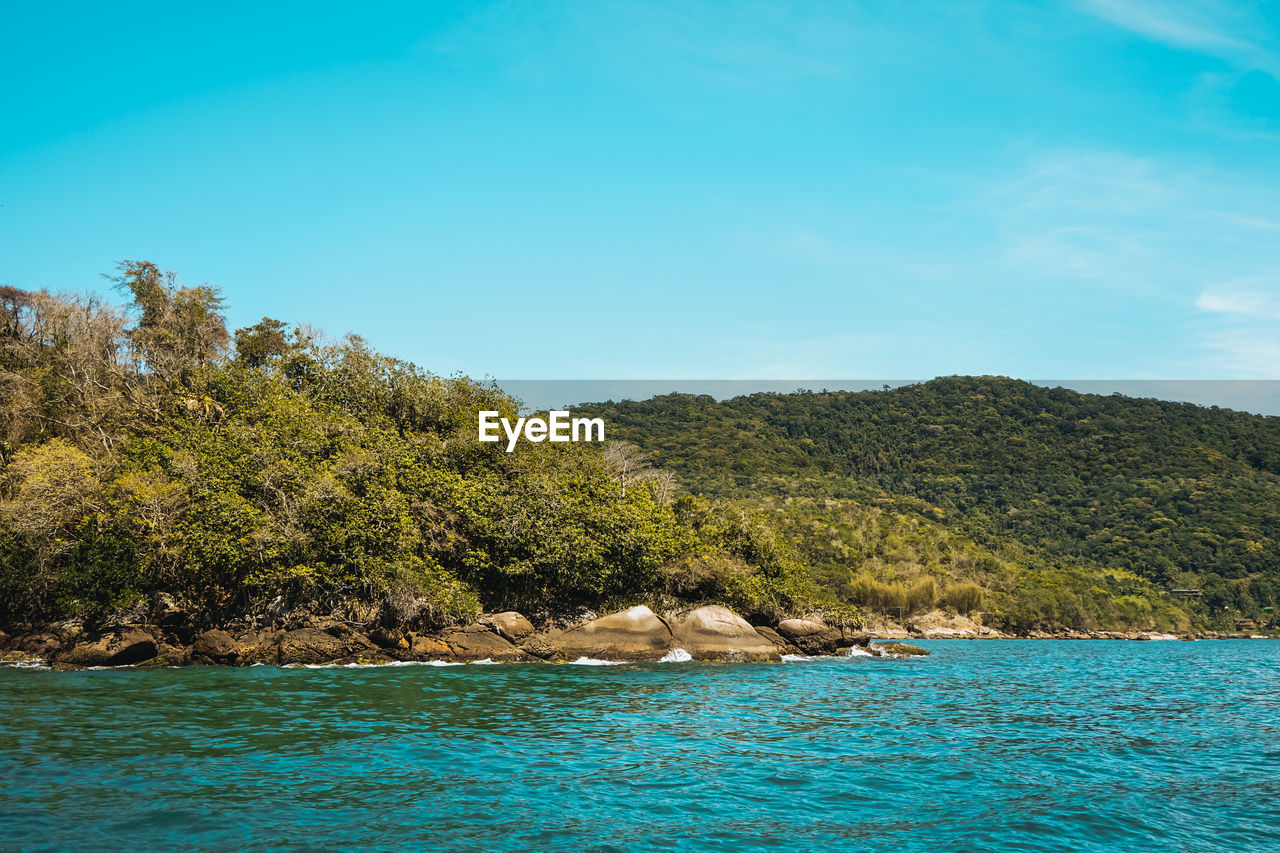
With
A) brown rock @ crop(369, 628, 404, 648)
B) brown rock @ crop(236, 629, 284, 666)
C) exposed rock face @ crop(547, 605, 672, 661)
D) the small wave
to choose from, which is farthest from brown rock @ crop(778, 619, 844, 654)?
brown rock @ crop(236, 629, 284, 666)

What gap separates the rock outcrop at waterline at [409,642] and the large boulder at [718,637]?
4 cm

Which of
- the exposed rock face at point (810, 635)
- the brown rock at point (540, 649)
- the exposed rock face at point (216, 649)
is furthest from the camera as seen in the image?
the exposed rock face at point (810, 635)

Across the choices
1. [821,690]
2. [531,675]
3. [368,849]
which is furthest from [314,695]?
[821,690]

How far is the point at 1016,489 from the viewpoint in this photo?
115 m

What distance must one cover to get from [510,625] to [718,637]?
917 centimetres

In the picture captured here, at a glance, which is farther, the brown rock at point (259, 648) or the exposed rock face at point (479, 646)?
the exposed rock face at point (479, 646)

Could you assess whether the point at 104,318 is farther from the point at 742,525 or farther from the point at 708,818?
the point at 708,818

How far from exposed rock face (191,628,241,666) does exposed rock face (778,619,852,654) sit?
950 inches

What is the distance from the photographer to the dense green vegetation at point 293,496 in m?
32.8

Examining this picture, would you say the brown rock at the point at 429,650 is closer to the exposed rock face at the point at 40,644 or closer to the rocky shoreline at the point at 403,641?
the rocky shoreline at the point at 403,641

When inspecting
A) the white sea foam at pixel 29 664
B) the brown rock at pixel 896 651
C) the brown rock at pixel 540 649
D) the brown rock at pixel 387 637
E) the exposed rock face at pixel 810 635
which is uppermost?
the brown rock at pixel 387 637

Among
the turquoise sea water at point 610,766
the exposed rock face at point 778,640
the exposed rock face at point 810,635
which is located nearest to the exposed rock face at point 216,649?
the turquoise sea water at point 610,766

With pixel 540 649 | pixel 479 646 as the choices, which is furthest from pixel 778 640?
pixel 479 646

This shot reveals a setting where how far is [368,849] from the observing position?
10023 millimetres
